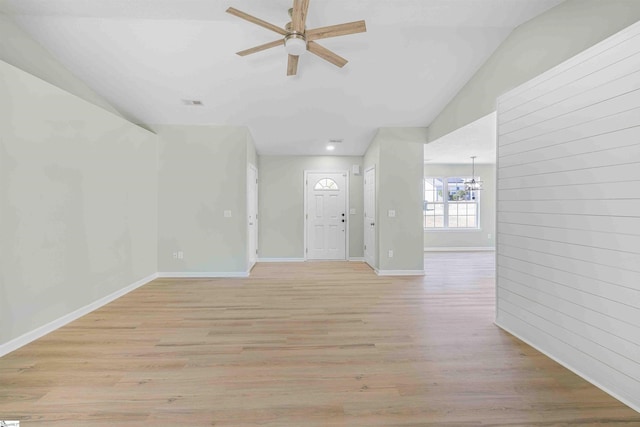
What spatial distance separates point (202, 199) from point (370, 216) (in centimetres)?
321

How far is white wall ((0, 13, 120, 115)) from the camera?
2662mm

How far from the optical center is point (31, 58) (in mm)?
2900

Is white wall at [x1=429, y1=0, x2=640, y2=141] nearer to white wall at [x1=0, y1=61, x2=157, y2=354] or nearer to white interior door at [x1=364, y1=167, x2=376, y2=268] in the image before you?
white interior door at [x1=364, y1=167, x2=376, y2=268]

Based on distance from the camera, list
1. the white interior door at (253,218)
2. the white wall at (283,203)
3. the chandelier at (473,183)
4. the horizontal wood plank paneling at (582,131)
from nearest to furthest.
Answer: the horizontal wood plank paneling at (582,131), the white interior door at (253,218), the white wall at (283,203), the chandelier at (473,183)

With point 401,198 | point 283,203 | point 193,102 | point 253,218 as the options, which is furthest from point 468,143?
point 193,102

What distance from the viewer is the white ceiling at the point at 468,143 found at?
12.6 ft

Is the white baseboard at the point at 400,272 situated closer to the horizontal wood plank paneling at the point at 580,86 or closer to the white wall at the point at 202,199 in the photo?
the white wall at the point at 202,199

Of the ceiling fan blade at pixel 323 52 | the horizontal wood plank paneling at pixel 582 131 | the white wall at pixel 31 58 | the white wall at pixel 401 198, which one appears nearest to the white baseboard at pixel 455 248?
the white wall at pixel 401 198

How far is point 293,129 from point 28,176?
351 centimetres

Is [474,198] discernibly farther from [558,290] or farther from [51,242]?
[51,242]

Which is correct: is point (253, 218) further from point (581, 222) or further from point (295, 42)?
point (581, 222)

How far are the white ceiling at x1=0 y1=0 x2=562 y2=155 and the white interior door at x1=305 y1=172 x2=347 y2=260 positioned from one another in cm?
185

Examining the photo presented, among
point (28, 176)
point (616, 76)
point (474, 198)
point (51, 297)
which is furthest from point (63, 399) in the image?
point (474, 198)

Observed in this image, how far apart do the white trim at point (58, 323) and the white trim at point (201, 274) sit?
662 millimetres
